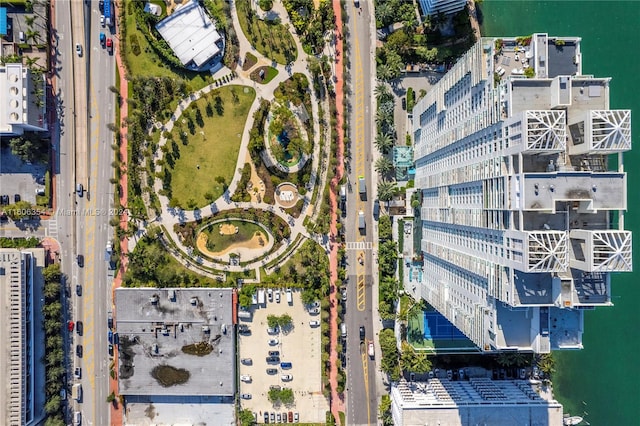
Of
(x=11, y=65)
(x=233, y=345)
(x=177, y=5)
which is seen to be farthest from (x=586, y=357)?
(x=11, y=65)

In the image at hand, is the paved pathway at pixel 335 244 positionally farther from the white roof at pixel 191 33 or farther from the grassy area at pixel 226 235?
the white roof at pixel 191 33

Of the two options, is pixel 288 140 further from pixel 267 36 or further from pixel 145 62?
pixel 145 62

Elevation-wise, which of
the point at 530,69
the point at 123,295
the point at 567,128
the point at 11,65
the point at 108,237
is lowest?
the point at 123,295

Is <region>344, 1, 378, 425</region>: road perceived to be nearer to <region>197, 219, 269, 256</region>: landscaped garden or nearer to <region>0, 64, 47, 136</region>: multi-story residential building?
<region>197, 219, 269, 256</region>: landscaped garden

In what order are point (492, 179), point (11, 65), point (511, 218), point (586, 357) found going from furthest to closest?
point (586, 357)
point (11, 65)
point (492, 179)
point (511, 218)

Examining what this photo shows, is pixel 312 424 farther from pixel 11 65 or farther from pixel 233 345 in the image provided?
pixel 11 65

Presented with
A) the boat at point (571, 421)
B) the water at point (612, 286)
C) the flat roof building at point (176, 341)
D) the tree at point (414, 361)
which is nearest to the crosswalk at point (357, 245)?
the tree at point (414, 361)
